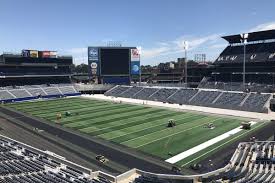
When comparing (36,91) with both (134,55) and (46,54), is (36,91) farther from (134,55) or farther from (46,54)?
(134,55)

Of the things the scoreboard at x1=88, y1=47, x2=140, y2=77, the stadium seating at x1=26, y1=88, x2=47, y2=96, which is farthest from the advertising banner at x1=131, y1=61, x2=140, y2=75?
the stadium seating at x1=26, y1=88, x2=47, y2=96

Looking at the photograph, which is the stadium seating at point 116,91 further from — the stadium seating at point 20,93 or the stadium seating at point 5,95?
the stadium seating at point 5,95

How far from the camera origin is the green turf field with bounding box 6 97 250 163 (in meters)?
47.8

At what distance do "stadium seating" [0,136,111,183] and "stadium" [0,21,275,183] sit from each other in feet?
0.35

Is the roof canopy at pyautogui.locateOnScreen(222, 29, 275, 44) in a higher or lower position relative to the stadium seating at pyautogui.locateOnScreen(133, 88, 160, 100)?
higher

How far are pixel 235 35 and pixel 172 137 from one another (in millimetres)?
79477

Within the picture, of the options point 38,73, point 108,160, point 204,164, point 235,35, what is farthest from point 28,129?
point 235,35

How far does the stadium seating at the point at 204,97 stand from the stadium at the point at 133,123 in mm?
310

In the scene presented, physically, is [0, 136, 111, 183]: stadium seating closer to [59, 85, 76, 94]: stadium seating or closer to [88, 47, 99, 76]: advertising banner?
[59, 85, 76, 94]: stadium seating

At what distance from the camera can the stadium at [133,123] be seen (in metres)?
34.6

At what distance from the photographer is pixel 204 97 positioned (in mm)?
90625

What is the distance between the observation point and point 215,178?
107ft

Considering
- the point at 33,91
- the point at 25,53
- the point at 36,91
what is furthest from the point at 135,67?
the point at 25,53

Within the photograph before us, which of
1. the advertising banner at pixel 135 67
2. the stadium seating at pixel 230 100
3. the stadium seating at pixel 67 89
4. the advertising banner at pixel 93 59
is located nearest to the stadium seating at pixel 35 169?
the stadium seating at pixel 230 100
